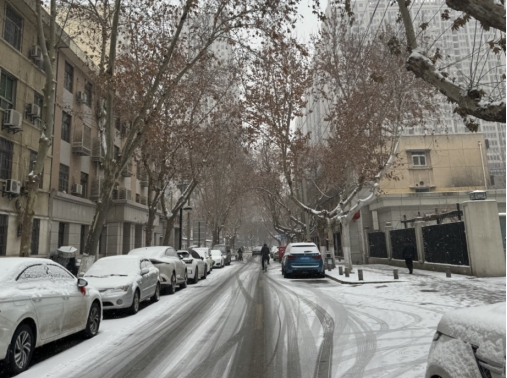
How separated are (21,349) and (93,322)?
235 centimetres

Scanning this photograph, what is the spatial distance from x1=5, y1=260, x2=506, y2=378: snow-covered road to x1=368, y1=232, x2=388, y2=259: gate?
1539 centimetres

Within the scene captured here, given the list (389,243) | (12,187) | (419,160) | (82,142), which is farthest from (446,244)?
(82,142)

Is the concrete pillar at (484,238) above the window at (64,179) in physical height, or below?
below

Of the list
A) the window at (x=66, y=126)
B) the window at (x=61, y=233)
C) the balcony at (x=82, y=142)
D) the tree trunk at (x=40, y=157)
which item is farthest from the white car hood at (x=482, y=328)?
the balcony at (x=82, y=142)

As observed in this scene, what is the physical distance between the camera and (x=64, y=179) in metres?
23.2

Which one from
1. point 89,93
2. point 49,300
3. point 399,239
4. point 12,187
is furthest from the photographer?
point 89,93

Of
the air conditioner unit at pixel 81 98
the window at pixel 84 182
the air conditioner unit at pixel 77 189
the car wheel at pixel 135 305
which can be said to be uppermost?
the air conditioner unit at pixel 81 98

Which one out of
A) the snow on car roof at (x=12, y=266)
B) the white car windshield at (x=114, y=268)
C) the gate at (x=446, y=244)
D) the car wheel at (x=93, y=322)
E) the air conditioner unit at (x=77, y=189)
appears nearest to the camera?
the snow on car roof at (x=12, y=266)

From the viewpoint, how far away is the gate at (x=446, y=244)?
16.9 meters

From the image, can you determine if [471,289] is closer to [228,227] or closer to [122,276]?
[122,276]

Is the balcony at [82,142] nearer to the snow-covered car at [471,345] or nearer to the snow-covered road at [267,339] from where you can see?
the snow-covered road at [267,339]

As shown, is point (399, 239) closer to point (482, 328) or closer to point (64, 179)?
point (64, 179)

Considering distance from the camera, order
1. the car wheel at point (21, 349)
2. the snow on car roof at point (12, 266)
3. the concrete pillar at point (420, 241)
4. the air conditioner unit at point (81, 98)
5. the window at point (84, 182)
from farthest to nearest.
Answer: the window at point (84, 182) → the air conditioner unit at point (81, 98) → the concrete pillar at point (420, 241) → the snow on car roof at point (12, 266) → the car wheel at point (21, 349)

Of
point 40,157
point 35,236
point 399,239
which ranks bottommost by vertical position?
point 399,239
